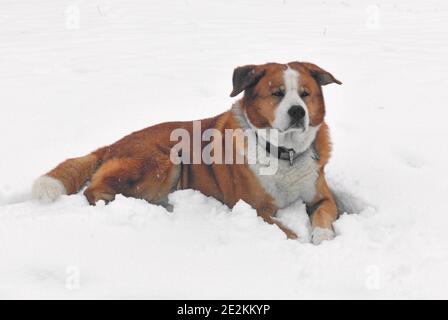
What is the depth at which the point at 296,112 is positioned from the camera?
3914mm

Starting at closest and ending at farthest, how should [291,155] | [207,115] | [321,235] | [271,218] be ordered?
1. [321,235]
2. [271,218]
3. [291,155]
4. [207,115]

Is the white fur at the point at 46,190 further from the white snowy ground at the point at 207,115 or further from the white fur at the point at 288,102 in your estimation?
the white fur at the point at 288,102

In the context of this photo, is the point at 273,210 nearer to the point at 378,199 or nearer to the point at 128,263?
the point at 378,199

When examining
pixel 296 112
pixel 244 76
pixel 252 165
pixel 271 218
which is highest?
pixel 244 76

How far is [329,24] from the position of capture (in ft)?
29.6

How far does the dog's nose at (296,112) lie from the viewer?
3.91 m

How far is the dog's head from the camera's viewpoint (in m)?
3.97

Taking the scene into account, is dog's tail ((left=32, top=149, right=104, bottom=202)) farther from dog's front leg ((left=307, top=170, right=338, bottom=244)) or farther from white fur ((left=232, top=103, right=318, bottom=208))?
dog's front leg ((left=307, top=170, right=338, bottom=244))

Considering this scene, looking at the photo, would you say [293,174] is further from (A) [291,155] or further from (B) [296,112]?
(B) [296,112]

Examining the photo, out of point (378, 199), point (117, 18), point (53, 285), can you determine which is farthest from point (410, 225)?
point (117, 18)

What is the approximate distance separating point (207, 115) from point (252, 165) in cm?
168

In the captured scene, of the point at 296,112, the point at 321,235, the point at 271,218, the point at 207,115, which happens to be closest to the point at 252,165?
the point at 271,218

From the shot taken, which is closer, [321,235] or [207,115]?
[321,235]

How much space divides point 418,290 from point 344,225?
2.84 ft
